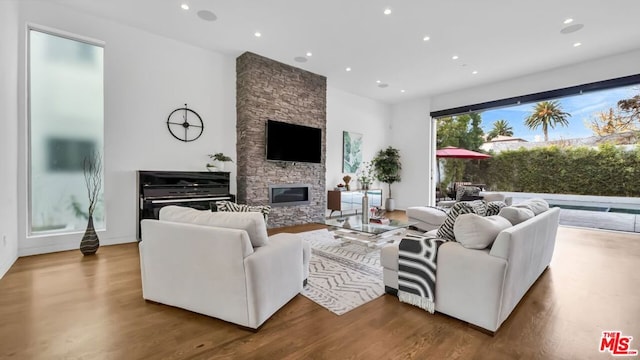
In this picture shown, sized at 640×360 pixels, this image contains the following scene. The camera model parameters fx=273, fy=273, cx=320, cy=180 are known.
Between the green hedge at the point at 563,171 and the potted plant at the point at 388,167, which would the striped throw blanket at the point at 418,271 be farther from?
the green hedge at the point at 563,171

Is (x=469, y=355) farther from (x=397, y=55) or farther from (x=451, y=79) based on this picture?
(x=451, y=79)

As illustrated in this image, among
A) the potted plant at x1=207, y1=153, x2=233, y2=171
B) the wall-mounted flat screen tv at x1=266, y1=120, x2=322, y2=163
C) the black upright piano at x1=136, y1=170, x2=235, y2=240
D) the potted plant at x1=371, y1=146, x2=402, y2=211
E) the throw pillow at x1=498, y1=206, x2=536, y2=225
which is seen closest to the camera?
the throw pillow at x1=498, y1=206, x2=536, y2=225

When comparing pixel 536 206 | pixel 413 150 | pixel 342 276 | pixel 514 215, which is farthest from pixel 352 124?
pixel 514 215

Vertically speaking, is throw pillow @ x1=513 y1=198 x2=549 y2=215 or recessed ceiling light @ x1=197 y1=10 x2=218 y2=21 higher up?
recessed ceiling light @ x1=197 y1=10 x2=218 y2=21

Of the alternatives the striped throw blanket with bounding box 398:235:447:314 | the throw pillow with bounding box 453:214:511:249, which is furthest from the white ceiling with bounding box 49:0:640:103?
the striped throw blanket with bounding box 398:235:447:314

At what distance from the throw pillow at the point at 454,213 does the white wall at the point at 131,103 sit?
4.29 metres

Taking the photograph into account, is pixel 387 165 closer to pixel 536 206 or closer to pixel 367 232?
pixel 367 232

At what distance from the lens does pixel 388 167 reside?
26.8ft

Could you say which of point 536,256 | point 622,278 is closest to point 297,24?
point 536,256

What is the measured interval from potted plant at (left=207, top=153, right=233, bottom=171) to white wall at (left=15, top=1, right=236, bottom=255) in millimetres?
144

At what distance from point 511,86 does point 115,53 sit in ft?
26.1

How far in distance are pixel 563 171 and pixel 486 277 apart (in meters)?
8.02

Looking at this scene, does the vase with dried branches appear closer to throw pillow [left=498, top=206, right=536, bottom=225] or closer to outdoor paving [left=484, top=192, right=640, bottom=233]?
throw pillow [left=498, top=206, right=536, bottom=225]

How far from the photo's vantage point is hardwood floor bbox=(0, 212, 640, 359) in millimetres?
1703
